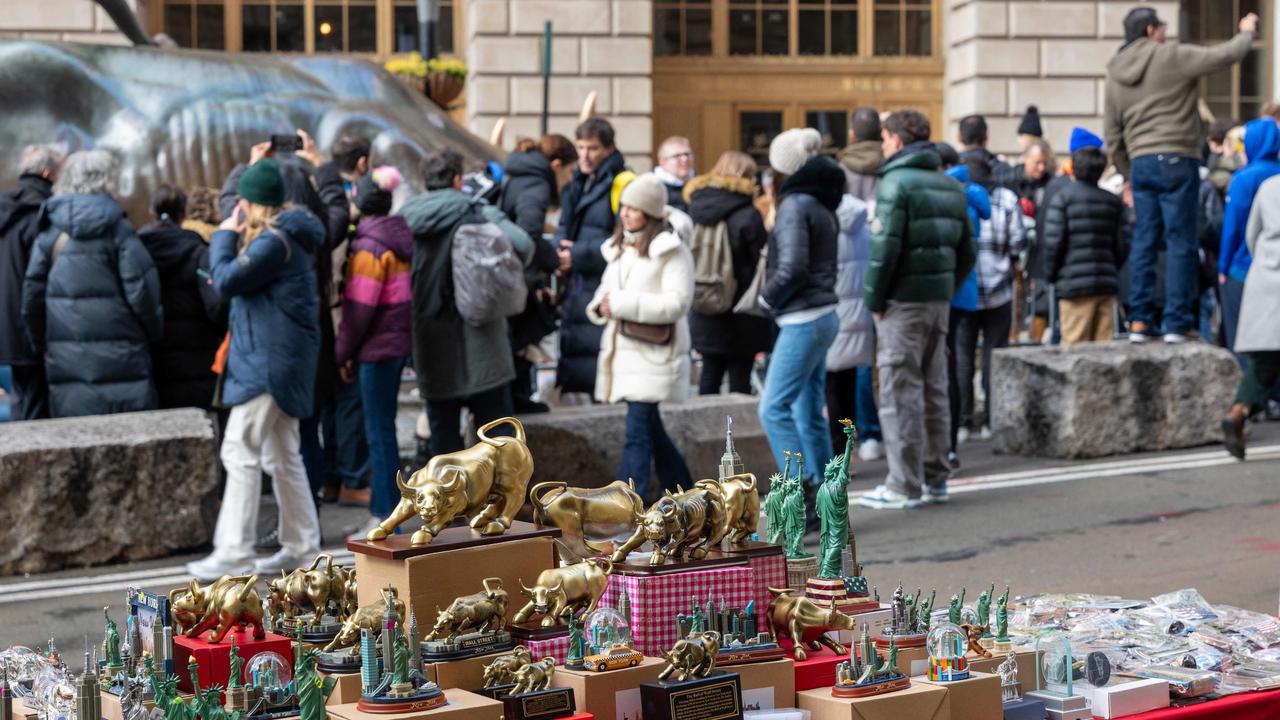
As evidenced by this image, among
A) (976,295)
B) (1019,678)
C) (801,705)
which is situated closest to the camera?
(801,705)

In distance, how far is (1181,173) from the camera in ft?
40.3

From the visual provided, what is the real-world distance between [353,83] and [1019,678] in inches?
466

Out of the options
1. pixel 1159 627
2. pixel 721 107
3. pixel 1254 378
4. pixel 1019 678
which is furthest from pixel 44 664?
pixel 721 107

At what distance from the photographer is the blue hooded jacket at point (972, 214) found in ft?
36.9

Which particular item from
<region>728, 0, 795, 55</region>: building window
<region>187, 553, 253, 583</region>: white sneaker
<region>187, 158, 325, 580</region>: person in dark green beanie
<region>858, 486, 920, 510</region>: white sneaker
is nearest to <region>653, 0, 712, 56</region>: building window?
<region>728, 0, 795, 55</region>: building window

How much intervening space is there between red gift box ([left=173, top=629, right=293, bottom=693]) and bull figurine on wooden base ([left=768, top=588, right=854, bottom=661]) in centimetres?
108

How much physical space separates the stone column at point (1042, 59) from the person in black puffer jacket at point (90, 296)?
15775mm

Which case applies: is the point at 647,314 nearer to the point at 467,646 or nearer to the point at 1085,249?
the point at 1085,249

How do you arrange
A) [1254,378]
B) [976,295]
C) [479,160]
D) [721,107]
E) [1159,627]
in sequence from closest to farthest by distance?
[1159,627] → [1254,378] → [976,295] → [479,160] → [721,107]

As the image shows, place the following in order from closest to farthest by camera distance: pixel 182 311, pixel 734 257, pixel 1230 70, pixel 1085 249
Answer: pixel 182 311, pixel 734 257, pixel 1085 249, pixel 1230 70

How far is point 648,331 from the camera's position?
334 inches

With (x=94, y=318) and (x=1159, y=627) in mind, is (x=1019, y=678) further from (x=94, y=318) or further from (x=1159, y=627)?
(x=94, y=318)

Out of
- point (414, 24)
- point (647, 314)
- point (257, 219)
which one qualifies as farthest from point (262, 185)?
point (414, 24)

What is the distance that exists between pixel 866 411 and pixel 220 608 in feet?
25.8
